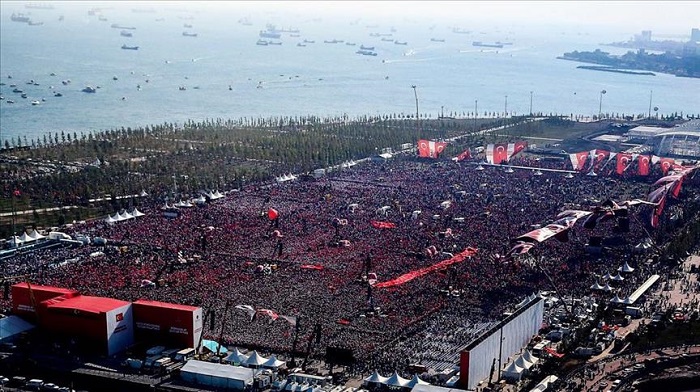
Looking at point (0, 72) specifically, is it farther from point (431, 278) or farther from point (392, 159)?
point (431, 278)

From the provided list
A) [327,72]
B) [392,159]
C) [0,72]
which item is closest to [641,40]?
[327,72]

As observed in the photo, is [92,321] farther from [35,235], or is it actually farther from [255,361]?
[35,235]

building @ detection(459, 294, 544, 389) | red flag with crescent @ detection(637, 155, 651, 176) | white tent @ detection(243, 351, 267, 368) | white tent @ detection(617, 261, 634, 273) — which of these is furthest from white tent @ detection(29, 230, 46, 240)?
red flag with crescent @ detection(637, 155, 651, 176)

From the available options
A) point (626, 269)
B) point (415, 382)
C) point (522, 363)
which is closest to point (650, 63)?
point (626, 269)

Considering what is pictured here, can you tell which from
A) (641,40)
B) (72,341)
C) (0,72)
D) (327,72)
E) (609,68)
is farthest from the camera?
(641,40)

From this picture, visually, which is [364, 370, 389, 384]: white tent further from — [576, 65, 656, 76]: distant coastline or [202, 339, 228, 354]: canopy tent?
[576, 65, 656, 76]: distant coastline
